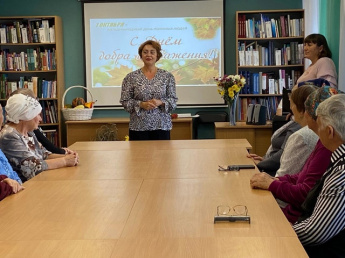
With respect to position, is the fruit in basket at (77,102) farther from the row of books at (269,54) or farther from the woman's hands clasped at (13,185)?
the woman's hands clasped at (13,185)

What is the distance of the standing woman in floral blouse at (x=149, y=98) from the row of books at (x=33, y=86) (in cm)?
259

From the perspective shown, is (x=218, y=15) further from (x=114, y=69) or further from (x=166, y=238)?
(x=166, y=238)

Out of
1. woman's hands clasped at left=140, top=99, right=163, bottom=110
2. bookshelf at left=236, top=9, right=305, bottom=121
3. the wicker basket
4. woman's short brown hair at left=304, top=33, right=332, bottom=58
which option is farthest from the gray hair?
the wicker basket

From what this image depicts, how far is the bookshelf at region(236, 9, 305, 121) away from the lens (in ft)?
23.9

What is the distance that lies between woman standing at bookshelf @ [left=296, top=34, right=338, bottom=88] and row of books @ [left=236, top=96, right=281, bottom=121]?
1510mm

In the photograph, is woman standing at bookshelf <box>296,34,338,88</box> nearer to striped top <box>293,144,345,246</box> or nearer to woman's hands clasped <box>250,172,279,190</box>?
woman's hands clasped <box>250,172,279,190</box>

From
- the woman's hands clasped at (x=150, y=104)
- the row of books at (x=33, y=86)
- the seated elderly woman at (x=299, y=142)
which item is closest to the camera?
the seated elderly woman at (x=299, y=142)

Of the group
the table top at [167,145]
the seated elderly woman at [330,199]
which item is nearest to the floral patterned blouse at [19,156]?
the table top at [167,145]

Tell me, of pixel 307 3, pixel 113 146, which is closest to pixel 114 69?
pixel 307 3

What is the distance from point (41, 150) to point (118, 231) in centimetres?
209

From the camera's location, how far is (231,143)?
448 centimetres

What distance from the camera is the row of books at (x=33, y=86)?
7520 millimetres

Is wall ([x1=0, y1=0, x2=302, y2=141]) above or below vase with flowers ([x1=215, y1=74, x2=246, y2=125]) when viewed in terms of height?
above

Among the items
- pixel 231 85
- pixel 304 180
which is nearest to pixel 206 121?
pixel 231 85
